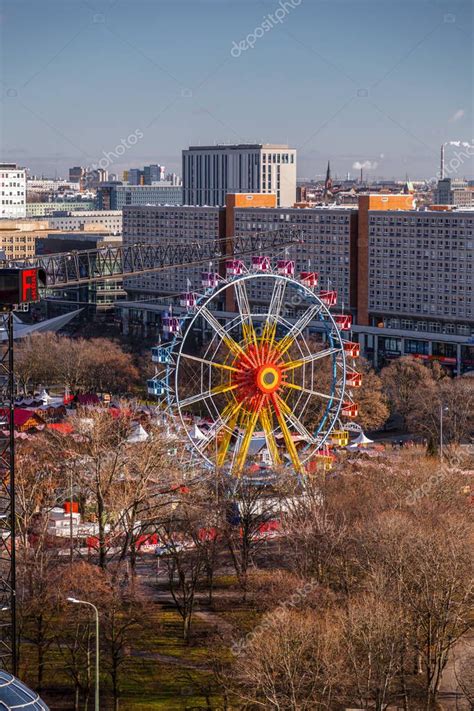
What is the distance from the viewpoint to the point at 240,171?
13025 centimetres

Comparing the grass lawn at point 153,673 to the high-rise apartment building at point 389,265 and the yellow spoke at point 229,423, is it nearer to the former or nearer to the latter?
the yellow spoke at point 229,423

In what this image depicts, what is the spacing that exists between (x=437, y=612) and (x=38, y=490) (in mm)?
11359

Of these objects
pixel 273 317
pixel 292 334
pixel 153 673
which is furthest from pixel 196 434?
pixel 153 673

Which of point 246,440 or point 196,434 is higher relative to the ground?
point 246,440

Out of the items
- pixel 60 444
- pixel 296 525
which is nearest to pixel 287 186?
pixel 60 444

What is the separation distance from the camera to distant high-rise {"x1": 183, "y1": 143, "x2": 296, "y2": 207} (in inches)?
5027

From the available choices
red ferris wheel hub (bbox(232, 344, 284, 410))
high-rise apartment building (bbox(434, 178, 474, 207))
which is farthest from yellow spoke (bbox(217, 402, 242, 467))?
high-rise apartment building (bbox(434, 178, 474, 207))

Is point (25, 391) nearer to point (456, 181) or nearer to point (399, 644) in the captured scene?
point (399, 644)

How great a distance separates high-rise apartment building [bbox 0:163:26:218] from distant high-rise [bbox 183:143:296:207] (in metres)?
19.5

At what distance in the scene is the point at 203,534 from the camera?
31.4 m

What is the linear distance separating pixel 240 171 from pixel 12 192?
101ft

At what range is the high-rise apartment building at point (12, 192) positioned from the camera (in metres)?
148

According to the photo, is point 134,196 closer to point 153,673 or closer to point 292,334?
point 292,334

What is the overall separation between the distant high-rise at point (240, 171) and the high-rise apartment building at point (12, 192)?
19544mm
